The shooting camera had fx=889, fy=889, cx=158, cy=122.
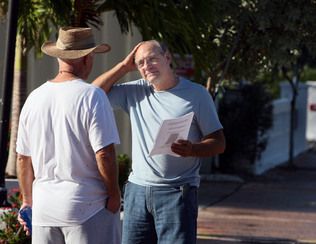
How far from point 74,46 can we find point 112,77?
1.99 ft

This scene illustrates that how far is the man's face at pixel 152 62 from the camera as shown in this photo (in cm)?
493

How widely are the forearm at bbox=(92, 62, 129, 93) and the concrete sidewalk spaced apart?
431cm

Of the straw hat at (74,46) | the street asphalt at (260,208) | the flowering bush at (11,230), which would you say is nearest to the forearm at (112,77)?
the straw hat at (74,46)

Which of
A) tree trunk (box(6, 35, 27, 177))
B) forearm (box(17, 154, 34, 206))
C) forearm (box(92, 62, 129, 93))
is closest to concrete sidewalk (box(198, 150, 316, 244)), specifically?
tree trunk (box(6, 35, 27, 177))

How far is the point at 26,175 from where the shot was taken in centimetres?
468

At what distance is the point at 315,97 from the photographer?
2458 centimetres

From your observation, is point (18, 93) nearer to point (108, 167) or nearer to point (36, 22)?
point (36, 22)

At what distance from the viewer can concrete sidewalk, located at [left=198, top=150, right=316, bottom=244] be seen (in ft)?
32.3

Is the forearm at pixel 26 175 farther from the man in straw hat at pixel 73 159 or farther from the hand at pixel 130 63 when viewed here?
the hand at pixel 130 63

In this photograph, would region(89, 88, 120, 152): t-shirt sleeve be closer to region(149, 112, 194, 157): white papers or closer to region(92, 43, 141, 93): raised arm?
region(149, 112, 194, 157): white papers

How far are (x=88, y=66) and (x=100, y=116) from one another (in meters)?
0.35

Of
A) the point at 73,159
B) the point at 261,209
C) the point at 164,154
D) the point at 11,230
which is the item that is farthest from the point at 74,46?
the point at 261,209

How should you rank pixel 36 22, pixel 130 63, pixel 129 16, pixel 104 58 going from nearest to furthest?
pixel 130 63
pixel 129 16
pixel 36 22
pixel 104 58

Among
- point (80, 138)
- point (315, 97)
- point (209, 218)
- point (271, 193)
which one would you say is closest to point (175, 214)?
point (80, 138)
